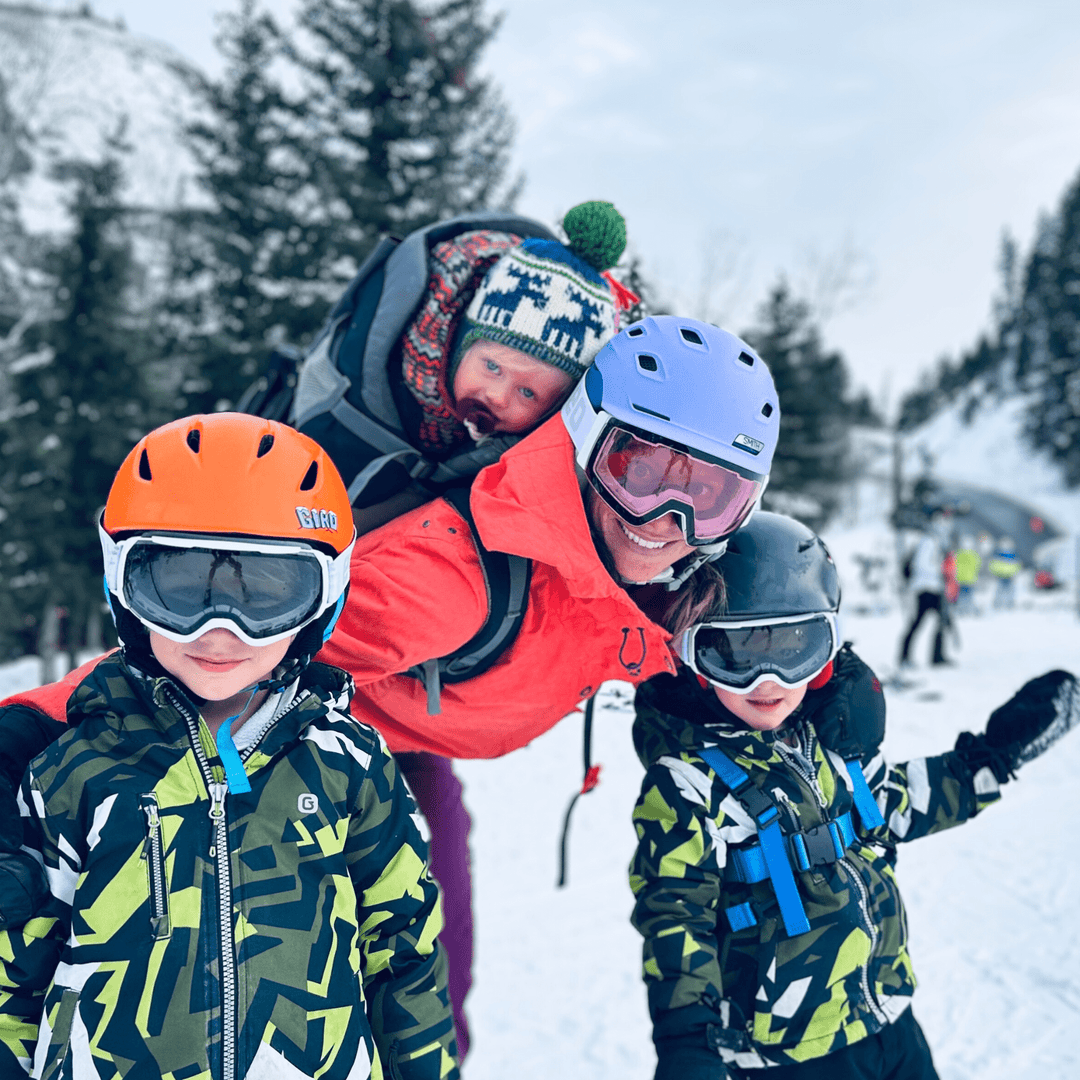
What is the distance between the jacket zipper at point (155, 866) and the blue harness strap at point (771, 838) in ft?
4.35

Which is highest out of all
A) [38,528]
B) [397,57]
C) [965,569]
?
[397,57]

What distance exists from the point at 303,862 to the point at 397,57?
14405 mm

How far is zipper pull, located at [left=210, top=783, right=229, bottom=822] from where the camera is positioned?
152 centimetres

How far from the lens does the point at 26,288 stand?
2006 cm

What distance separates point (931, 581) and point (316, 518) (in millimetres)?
10213

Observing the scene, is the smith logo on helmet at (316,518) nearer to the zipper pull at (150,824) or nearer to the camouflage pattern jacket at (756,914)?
the zipper pull at (150,824)

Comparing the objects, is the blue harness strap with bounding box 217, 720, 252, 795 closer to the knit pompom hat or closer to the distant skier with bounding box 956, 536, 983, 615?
the knit pompom hat

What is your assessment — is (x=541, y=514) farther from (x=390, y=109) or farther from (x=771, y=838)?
(x=390, y=109)

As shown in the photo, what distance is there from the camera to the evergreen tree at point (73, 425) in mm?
12000

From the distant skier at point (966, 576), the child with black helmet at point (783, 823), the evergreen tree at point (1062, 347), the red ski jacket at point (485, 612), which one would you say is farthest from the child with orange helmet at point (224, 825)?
the evergreen tree at point (1062, 347)

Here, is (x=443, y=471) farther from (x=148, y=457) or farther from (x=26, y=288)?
(x=26, y=288)

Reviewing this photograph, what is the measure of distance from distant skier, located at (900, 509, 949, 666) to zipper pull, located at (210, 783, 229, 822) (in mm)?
9665

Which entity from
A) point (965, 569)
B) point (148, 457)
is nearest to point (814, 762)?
point (148, 457)

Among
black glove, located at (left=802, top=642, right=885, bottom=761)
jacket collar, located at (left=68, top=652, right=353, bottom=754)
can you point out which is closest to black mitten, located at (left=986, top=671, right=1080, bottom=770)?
black glove, located at (left=802, top=642, right=885, bottom=761)
